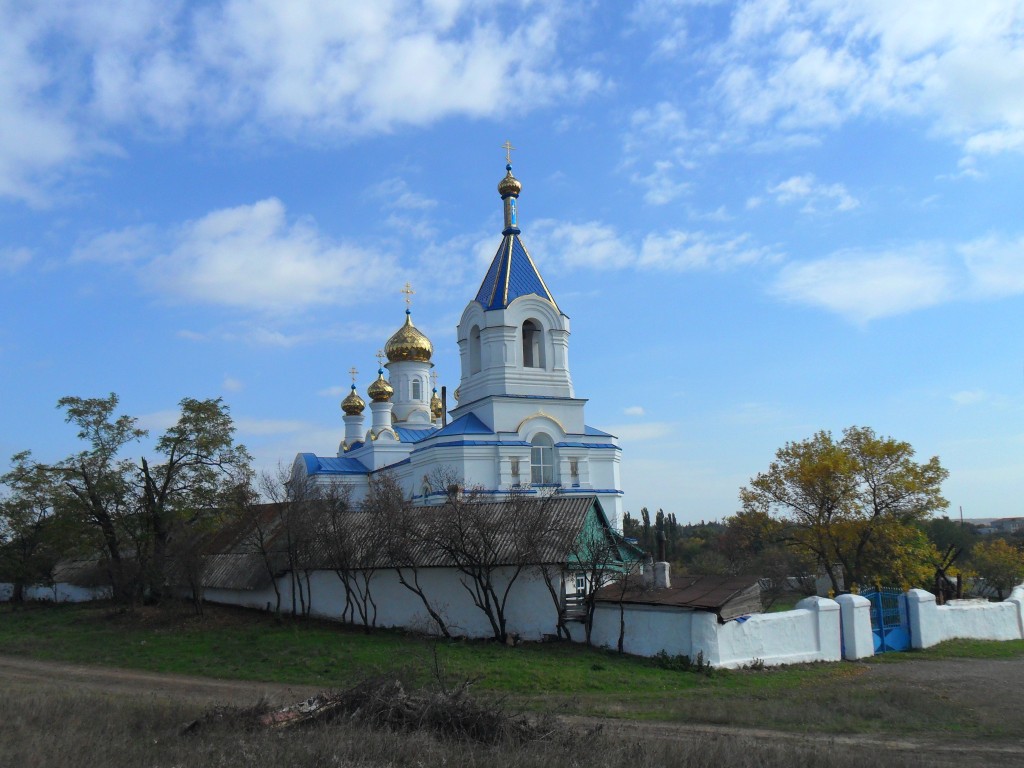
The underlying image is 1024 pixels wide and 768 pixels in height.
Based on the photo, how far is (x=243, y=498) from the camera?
922 inches

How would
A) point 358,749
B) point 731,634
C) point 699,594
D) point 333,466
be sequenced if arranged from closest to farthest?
point 358,749 → point 731,634 → point 699,594 → point 333,466

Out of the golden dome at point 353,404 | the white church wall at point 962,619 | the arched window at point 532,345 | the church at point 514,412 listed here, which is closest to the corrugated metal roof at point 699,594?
the white church wall at point 962,619

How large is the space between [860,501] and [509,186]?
1711 centimetres

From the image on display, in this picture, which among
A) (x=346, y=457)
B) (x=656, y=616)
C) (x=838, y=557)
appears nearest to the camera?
(x=656, y=616)

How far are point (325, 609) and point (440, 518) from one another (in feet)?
17.3

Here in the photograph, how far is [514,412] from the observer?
3091 centimetres

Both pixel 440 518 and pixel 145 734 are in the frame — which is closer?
pixel 145 734

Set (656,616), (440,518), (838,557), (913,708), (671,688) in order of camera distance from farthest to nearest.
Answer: (838,557) → (440,518) → (656,616) → (671,688) → (913,708)

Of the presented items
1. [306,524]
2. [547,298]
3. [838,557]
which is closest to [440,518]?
[306,524]

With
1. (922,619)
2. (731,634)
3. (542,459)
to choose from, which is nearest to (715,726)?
(731,634)

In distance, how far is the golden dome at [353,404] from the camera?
142 ft

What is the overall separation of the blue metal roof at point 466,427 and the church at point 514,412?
3 cm

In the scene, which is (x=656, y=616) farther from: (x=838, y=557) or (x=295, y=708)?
(x=838, y=557)

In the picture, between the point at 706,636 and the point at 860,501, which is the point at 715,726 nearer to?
the point at 706,636
